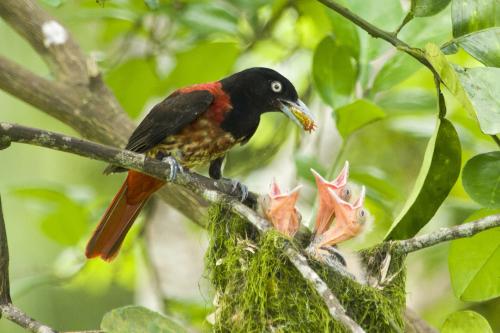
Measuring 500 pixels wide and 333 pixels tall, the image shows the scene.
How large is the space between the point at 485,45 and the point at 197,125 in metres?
→ 1.83

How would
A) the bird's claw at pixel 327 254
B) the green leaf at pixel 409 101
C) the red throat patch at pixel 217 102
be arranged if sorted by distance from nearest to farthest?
the bird's claw at pixel 327 254 < the green leaf at pixel 409 101 < the red throat patch at pixel 217 102

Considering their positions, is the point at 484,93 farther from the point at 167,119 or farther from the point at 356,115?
the point at 167,119

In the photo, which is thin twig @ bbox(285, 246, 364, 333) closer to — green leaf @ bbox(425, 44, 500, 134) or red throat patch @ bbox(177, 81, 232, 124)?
green leaf @ bbox(425, 44, 500, 134)

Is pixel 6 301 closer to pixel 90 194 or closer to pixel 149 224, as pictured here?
pixel 90 194

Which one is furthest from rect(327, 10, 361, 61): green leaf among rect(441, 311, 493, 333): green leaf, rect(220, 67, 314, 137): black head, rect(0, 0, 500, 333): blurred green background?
rect(441, 311, 493, 333): green leaf

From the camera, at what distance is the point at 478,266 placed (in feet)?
8.70

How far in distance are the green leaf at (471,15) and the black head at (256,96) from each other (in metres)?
1.56

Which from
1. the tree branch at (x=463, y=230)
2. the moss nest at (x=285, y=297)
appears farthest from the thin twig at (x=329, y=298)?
the tree branch at (x=463, y=230)

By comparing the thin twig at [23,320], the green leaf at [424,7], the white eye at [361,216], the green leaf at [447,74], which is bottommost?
the white eye at [361,216]

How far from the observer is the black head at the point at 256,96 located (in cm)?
409

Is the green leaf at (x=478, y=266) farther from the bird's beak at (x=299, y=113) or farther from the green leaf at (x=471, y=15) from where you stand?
the bird's beak at (x=299, y=113)

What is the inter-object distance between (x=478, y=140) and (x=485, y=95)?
2042mm

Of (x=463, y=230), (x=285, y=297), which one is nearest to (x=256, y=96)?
(x=285, y=297)

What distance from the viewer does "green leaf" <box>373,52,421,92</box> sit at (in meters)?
3.57
